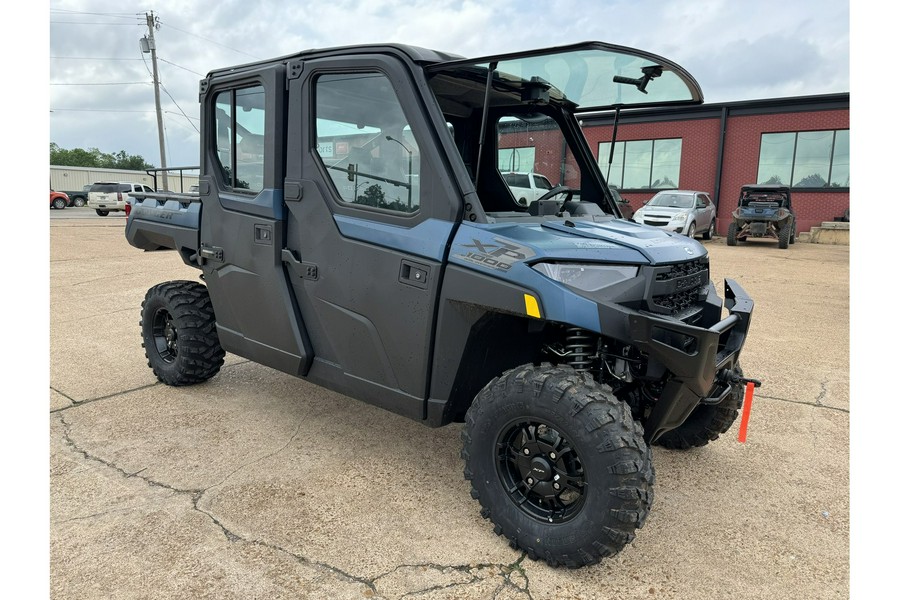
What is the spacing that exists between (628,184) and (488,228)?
1007 inches

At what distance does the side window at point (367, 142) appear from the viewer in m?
3.04

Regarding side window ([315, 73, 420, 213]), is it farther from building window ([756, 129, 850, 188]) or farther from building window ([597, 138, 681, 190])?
building window ([756, 129, 850, 188])

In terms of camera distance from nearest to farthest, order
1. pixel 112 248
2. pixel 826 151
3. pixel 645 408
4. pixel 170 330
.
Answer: pixel 645 408 < pixel 170 330 < pixel 112 248 < pixel 826 151

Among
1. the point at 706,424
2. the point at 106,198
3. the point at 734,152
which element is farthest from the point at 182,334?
the point at 106,198

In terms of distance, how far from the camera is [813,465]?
3.68 m

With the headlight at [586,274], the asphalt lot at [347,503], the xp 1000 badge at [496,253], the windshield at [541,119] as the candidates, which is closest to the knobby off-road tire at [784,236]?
the asphalt lot at [347,503]

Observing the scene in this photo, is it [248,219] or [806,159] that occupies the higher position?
[806,159]

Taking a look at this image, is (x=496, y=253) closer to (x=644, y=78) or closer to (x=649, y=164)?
(x=644, y=78)

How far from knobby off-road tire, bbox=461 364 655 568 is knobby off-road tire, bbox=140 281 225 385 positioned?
8.45 ft

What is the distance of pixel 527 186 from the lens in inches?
161

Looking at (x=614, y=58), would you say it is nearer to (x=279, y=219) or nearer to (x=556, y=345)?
(x=556, y=345)

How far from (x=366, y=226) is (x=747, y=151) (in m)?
24.9

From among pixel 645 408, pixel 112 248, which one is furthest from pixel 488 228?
pixel 112 248

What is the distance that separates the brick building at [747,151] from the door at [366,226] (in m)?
20.4
